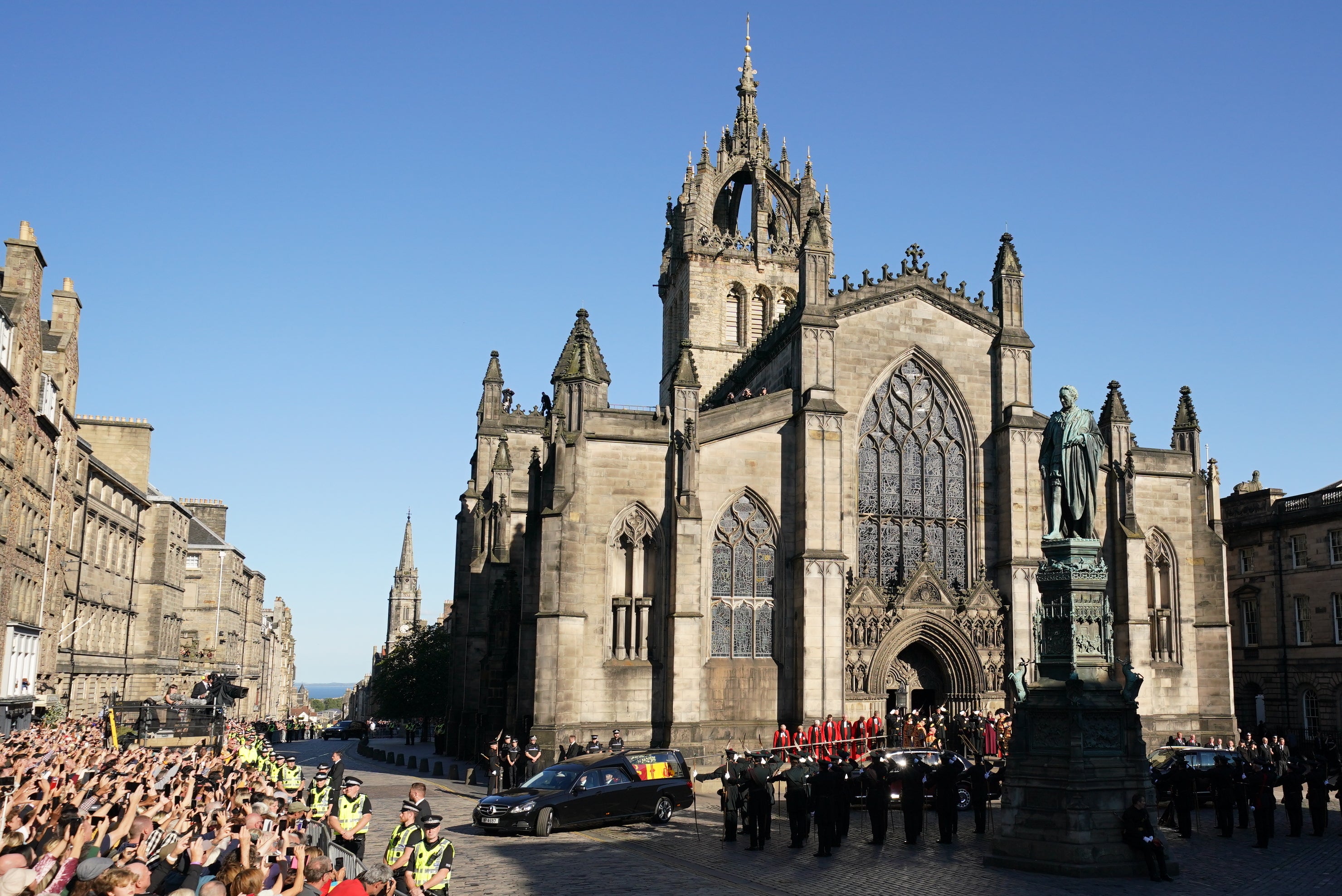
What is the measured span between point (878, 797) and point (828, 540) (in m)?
13.4

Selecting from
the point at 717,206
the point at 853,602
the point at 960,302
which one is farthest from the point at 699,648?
the point at 717,206

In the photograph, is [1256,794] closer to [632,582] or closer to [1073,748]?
[1073,748]

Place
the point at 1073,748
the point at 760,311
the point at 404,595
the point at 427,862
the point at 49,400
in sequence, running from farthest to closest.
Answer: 1. the point at 404,595
2. the point at 760,311
3. the point at 49,400
4. the point at 1073,748
5. the point at 427,862

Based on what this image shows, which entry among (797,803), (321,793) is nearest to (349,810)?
(321,793)

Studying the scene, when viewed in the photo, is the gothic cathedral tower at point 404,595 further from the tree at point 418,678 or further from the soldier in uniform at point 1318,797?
the soldier in uniform at point 1318,797

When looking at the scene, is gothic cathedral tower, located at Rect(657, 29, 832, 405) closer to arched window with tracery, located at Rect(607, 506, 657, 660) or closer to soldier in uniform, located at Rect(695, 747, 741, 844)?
arched window with tracery, located at Rect(607, 506, 657, 660)

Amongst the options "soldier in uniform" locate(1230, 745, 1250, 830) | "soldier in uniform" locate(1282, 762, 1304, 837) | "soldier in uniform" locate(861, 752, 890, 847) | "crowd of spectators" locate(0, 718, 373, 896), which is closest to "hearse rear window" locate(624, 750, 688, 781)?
"soldier in uniform" locate(861, 752, 890, 847)

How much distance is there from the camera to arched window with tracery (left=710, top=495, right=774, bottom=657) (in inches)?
1340

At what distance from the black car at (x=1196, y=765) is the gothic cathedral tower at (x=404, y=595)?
15066 centimetres

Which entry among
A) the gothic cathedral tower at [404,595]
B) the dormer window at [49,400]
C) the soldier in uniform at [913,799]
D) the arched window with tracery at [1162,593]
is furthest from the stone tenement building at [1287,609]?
the gothic cathedral tower at [404,595]

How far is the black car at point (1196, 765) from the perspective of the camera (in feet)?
81.9

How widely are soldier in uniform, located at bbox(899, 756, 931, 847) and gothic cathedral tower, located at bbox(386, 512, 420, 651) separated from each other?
154m

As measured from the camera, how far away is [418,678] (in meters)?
58.4

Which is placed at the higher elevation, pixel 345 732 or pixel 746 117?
pixel 746 117
